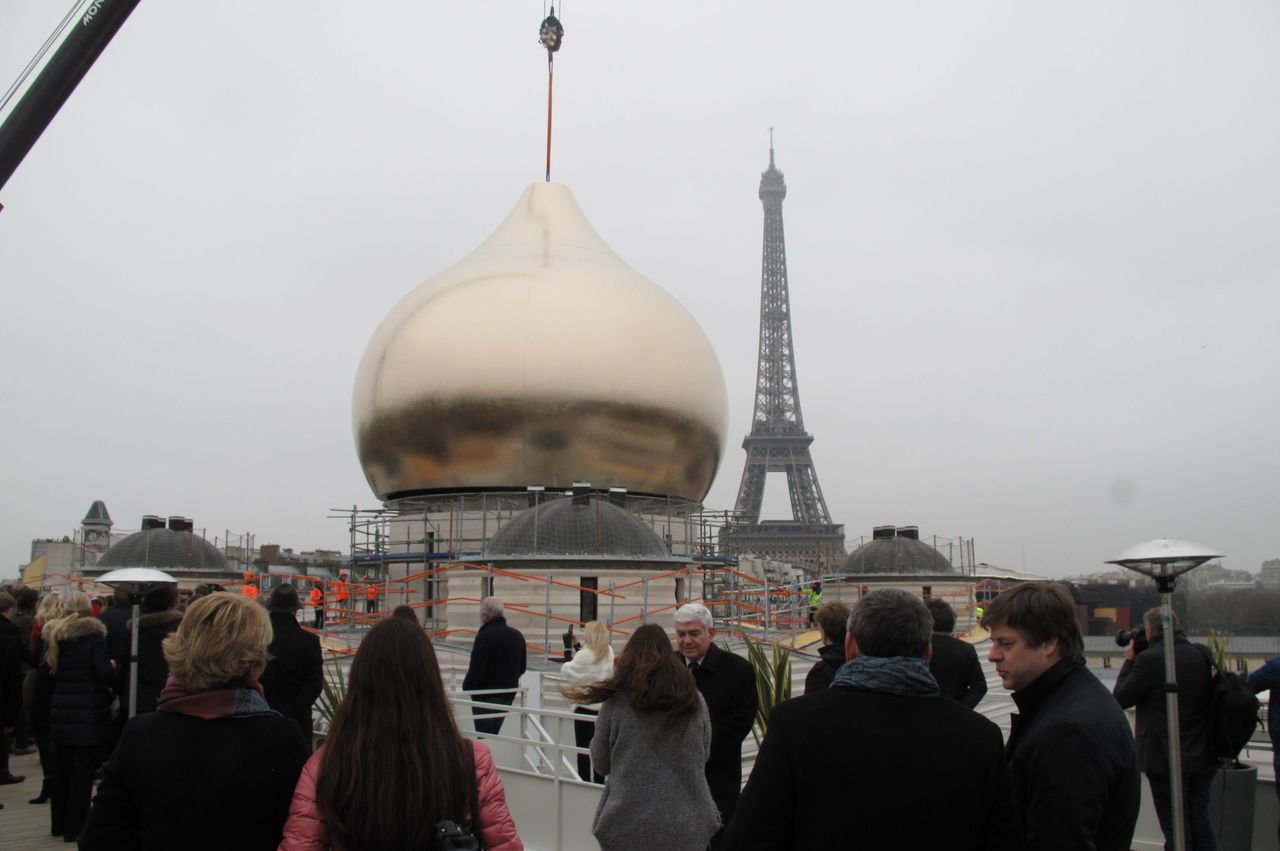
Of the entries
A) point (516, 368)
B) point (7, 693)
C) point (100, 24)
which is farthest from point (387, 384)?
point (7, 693)

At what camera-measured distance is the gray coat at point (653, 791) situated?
3.80 meters

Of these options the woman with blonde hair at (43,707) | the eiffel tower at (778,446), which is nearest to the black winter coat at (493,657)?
the woman with blonde hair at (43,707)

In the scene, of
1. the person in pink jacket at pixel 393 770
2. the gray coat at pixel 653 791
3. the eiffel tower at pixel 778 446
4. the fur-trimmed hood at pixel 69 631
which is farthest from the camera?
the eiffel tower at pixel 778 446

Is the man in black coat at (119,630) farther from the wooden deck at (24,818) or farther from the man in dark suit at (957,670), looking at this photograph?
the man in dark suit at (957,670)

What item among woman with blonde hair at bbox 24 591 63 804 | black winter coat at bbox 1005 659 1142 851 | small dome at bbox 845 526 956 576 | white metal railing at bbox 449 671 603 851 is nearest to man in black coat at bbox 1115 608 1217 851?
black winter coat at bbox 1005 659 1142 851

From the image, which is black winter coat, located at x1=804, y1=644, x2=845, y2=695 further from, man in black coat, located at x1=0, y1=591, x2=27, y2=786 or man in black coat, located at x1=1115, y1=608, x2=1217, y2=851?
man in black coat, located at x1=0, y1=591, x2=27, y2=786

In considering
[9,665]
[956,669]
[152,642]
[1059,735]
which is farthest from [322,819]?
[9,665]

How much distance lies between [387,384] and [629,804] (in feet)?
69.2

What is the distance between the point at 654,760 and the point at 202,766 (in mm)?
1562

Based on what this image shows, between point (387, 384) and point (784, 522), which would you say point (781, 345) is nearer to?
point (784, 522)

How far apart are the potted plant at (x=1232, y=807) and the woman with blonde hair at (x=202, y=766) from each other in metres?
4.90

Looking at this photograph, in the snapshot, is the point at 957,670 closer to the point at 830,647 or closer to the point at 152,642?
the point at 830,647

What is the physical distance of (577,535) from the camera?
64.5 ft

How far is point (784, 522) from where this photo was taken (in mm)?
68375
